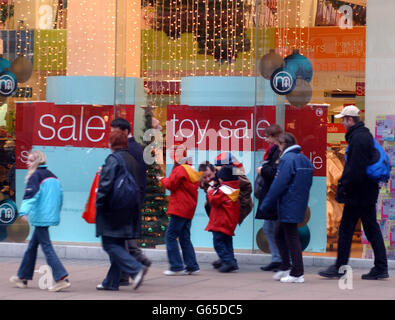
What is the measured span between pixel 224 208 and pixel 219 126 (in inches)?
79.7

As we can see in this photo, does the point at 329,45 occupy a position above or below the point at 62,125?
above

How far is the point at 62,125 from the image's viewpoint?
45.2 feet

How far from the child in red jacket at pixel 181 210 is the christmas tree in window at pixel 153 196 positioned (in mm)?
2087

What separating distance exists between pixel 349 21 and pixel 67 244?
18.0ft

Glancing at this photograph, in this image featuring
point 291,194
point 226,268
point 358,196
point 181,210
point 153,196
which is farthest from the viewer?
point 153,196

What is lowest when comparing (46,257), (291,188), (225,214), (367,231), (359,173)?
(46,257)

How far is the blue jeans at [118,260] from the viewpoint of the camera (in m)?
9.62

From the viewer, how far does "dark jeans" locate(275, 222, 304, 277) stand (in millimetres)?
10539

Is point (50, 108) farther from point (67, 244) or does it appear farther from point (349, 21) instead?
point (349, 21)

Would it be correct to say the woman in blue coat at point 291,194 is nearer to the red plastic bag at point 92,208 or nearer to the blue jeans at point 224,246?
the blue jeans at point 224,246

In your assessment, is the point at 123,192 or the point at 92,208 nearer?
the point at 123,192

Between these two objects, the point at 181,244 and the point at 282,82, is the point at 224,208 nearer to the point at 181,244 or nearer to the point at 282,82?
the point at 181,244

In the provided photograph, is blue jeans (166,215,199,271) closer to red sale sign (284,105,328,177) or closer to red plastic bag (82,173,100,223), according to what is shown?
red plastic bag (82,173,100,223)

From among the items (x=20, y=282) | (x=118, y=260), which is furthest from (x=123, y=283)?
(x=20, y=282)
